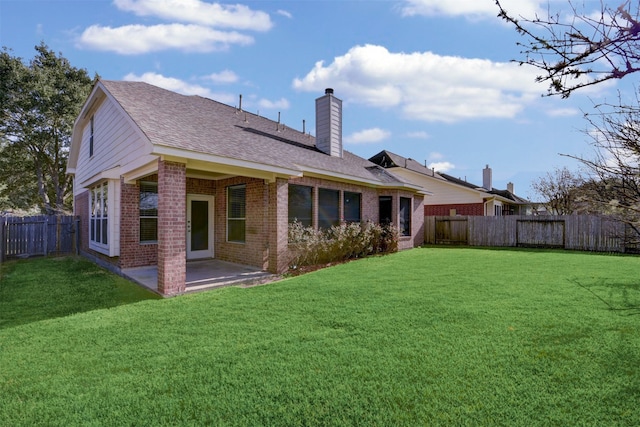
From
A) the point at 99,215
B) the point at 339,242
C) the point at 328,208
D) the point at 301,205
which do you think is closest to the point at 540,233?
the point at 339,242

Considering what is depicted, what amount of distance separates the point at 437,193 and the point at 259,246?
17.5 metres

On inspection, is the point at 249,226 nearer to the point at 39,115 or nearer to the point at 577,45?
the point at 577,45

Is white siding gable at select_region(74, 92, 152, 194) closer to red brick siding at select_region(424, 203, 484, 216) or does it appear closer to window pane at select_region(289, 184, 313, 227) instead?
window pane at select_region(289, 184, 313, 227)

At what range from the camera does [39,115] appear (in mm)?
22266

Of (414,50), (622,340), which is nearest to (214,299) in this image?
(622,340)

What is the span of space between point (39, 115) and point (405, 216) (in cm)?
2574

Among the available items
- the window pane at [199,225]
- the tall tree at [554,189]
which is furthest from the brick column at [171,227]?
the tall tree at [554,189]

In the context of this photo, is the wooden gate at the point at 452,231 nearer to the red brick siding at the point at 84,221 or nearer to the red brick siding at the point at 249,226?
the red brick siding at the point at 249,226

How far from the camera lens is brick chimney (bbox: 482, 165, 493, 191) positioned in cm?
2757

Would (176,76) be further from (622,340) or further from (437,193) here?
(437,193)

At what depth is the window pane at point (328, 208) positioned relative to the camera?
10.8 metres

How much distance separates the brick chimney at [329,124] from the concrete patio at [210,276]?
6528 millimetres

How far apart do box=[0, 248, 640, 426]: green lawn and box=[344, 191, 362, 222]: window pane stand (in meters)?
5.89

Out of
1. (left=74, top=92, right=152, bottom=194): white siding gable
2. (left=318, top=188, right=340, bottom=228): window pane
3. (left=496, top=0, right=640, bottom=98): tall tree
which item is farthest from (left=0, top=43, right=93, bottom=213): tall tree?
(left=496, top=0, right=640, bottom=98): tall tree
